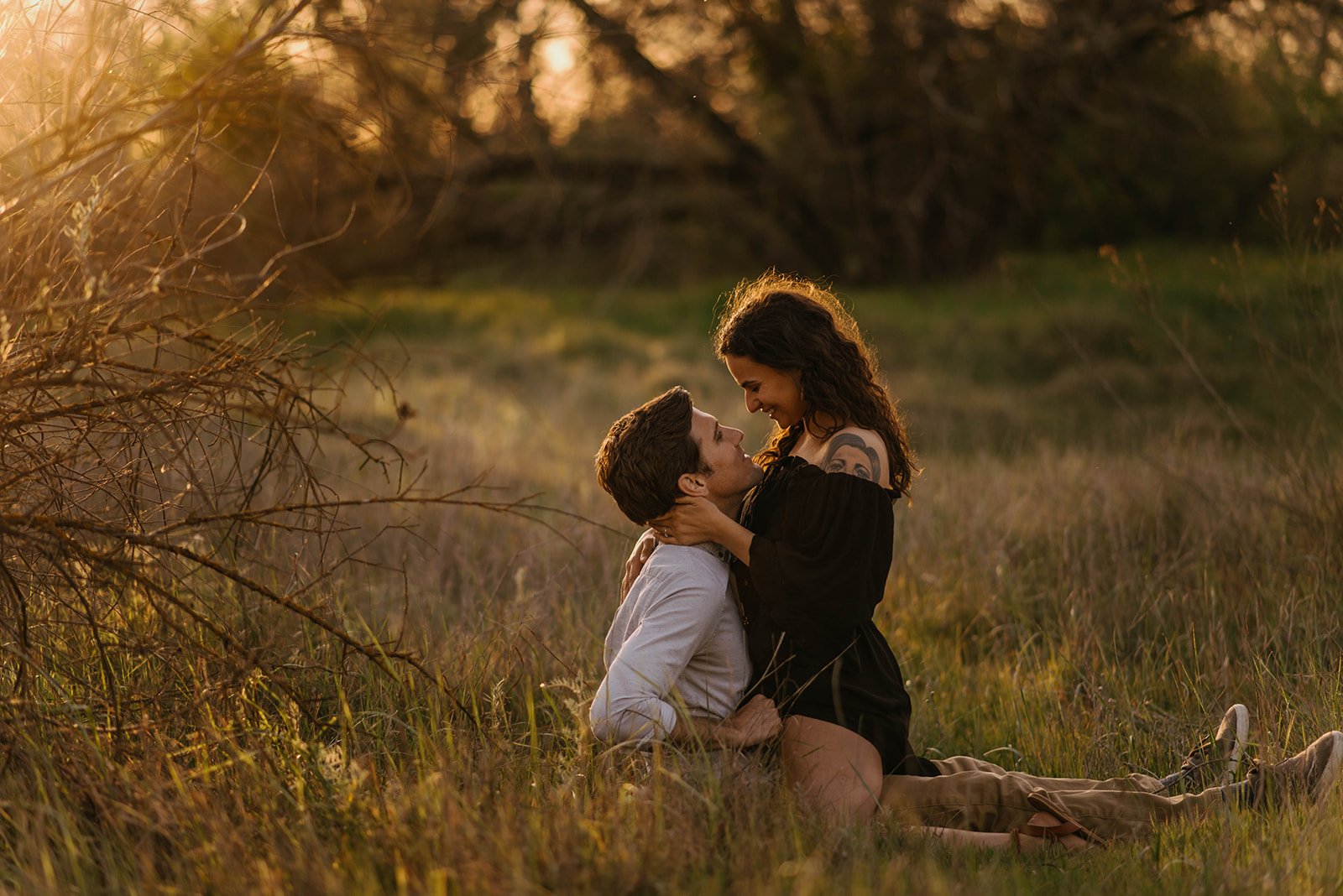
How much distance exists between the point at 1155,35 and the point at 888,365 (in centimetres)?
470

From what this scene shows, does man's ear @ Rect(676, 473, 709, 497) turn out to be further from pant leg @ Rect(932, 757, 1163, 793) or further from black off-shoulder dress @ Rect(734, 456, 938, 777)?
pant leg @ Rect(932, 757, 1163, 793)

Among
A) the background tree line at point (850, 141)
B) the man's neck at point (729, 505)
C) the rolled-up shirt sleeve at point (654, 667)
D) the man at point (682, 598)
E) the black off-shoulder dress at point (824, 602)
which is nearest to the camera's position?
the rolled-up shirt sleeve at point (654, 667)

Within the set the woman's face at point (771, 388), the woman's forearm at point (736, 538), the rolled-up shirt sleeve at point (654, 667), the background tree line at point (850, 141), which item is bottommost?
the rolled-up shirt sleeve at point (654, 667)

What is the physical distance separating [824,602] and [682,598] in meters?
0.37

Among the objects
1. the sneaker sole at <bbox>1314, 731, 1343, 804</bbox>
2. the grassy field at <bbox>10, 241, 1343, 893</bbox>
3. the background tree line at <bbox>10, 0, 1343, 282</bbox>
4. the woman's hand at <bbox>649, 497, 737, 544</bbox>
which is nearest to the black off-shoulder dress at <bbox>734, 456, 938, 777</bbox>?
the woman's hand at <bbox>649, 497, 737, 544</bbox>

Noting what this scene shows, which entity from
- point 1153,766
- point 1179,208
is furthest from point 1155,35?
point 1153,766

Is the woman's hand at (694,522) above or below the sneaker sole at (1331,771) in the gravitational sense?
above

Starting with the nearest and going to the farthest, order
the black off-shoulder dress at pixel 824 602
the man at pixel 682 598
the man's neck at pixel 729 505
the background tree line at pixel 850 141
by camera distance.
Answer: the man at pixel 682 598
the black off-shoulder dress at pixel 824 602
the man's neck at pixel 729 505
the background tree line at pixel 850 141

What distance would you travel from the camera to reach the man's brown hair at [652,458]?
328 centimetres

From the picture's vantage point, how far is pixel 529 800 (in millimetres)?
2896

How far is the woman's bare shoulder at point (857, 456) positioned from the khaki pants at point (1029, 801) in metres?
0.86

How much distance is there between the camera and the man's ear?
3.28 metres

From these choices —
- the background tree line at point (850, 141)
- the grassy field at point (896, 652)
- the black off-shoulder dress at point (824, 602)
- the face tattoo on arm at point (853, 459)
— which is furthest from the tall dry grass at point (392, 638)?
the background tree line at point (850, 141)

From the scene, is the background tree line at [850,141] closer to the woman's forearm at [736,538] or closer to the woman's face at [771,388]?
the woman's face at [771,388]
